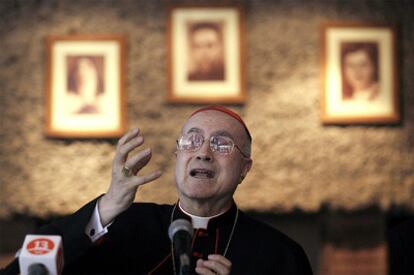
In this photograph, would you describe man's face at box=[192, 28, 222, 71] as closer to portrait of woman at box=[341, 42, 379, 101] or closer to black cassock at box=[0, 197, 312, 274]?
portrait of woman at box=[341, 42, 379, 101]

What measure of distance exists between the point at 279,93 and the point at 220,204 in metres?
2.08

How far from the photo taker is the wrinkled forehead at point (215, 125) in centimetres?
238

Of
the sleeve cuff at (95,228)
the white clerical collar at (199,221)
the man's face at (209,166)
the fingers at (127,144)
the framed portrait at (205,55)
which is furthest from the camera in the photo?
the framed portrait at (205,55)

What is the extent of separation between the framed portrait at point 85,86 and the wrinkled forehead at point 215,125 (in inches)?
79.3

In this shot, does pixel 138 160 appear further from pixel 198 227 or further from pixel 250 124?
pixel 250 124

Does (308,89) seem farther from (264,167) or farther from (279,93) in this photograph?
(264,167)

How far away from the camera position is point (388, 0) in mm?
4516

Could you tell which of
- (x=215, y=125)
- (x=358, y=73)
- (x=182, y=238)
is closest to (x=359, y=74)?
(x=358, y=73)

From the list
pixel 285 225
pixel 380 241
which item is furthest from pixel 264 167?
pixel 380 241

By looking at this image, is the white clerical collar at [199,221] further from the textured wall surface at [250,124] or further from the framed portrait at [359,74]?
the framed portrait at [359,74]

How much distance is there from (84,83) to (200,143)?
7.40 feet

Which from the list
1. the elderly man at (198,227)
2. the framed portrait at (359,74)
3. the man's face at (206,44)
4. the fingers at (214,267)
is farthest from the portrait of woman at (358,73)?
the fingers at (214,267)

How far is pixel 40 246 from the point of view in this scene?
168 centimetres

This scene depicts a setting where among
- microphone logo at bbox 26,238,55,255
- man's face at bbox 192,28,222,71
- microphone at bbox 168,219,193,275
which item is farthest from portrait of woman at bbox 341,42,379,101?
microphone logo at bbox 26,238,55,255
